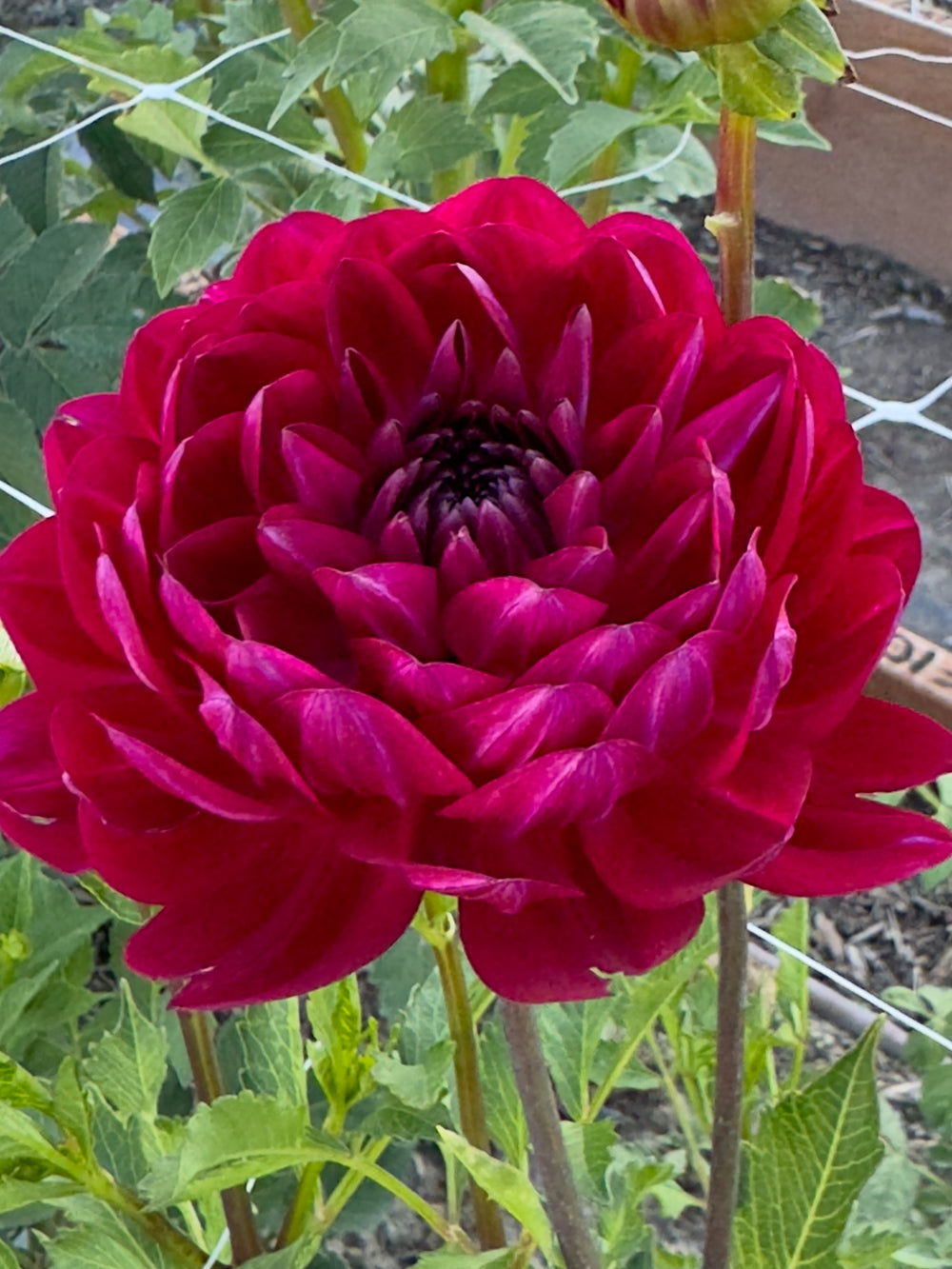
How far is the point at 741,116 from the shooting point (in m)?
0.26

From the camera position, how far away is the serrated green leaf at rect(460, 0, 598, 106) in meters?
0.52

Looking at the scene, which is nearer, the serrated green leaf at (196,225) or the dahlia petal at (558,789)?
the dahlia petal at (558,789)

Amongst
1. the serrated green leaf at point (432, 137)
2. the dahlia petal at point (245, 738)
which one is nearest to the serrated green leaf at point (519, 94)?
the serrated green leaf at point (432, 137)

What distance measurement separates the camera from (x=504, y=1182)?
307 millimetres

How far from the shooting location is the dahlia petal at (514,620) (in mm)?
223

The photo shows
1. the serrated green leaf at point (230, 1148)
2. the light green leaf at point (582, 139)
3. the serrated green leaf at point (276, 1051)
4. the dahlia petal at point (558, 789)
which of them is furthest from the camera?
the light green leaf at point (582, 139)

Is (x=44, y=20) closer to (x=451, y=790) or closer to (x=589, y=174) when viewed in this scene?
(x=589, y=174)

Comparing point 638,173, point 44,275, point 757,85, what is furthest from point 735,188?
point 44,275

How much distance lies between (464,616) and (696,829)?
0.05 meters

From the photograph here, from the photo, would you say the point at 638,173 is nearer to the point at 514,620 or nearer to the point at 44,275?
the point at 44,275

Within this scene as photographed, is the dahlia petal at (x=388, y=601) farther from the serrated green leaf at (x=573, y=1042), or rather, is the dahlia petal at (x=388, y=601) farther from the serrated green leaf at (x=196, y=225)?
the serrated green leaf at (x=196, y=225)

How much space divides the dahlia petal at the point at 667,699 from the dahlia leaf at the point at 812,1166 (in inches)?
4.5

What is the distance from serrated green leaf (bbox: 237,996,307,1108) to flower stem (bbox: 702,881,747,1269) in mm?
128

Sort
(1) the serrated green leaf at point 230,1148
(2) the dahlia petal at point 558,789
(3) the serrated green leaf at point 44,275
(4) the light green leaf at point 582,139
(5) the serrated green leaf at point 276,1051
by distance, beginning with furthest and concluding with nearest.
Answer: (3) the serrated green leaf at point 44,275 → (4) the light green leaf at point 582,139 → (5) the serrated green leaf at point 276,1051 → (1) the serrated green leaf at point 230,1148 → (2) the dahlia petal at point 558,789
